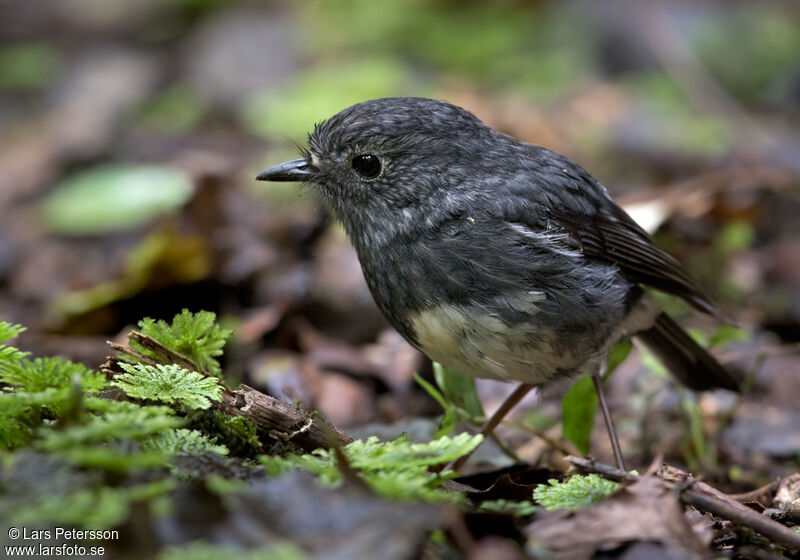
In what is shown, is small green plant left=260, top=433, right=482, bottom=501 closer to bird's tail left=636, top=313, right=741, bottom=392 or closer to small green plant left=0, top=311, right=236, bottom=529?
small green plant left=0, top=311, right=236, bottom=529

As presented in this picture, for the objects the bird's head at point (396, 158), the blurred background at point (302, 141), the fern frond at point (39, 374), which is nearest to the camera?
the fern frond at point (39, 374)

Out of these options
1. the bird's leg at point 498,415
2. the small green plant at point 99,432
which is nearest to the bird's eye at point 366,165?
the bird's leg at point 498,415

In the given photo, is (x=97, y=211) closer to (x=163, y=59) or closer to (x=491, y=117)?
Result: (x=491, y=117)

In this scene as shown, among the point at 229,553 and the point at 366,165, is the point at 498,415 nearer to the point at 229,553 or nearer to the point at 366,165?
the point at 366,165

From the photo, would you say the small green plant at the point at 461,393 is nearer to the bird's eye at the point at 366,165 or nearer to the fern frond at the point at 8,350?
the bird's eye at the point at 366,165

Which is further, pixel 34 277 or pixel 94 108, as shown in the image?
pixel 94 108

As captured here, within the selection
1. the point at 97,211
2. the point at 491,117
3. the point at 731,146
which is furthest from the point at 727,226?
the point at 97,211
